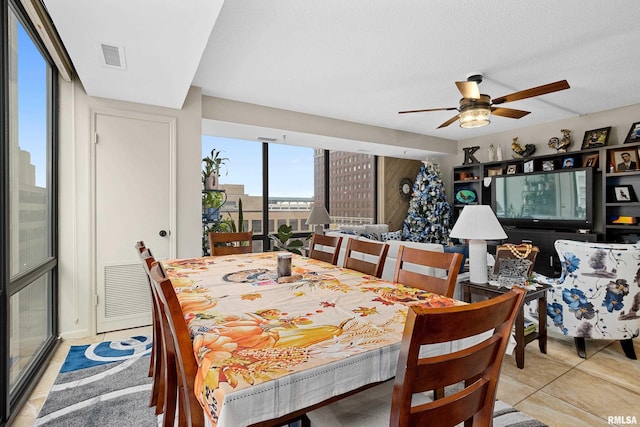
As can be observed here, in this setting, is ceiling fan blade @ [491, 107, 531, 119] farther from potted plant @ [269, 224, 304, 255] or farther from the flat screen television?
potted plant @ [269, 224, 304, 255]

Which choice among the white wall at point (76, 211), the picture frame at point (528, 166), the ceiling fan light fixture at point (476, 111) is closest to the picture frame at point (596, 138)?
the picture frame at point (528, 166)

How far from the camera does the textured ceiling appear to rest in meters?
1.95

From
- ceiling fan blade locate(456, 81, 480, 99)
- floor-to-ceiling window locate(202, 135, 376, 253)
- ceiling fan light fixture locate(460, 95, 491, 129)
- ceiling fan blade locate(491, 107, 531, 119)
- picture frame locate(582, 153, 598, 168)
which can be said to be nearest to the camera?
ceiling fan blade locate(456, 81, 480, 99)

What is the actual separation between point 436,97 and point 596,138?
258 cm

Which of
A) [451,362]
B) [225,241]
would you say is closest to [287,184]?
[225,241]

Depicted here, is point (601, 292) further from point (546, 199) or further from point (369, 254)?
point (546, 199)

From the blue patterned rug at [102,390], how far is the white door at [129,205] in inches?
19.8

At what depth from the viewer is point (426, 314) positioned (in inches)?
26.9

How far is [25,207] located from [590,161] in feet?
20.9

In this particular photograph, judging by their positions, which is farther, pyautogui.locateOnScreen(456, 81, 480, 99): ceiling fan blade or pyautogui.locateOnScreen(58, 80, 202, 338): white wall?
pyautogui.locateOnScreen(58, 80, 202, 338): white wall

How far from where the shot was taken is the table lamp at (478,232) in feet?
7.81

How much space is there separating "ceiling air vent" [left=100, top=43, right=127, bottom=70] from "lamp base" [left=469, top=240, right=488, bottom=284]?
9.45ft

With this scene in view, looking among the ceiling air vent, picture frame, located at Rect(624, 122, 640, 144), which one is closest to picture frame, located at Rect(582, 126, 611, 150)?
picture frame, located at Rect(624, 122, 640, 144)

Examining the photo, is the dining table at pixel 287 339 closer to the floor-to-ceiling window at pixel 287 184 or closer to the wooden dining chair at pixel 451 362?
the wooden dining chair at pixel 451 362
